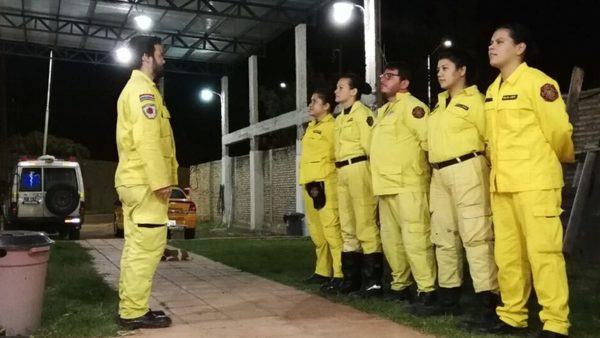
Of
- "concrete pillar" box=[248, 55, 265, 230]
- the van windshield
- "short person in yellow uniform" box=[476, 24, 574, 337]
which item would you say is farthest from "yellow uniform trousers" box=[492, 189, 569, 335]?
"concrete pillar" box=[248, 55, 265, 230]

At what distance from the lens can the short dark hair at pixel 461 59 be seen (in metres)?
4.75

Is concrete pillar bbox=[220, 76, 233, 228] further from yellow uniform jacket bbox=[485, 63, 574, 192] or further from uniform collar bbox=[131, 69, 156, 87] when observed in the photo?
yellow uniform jacket bbox=[485, 63, 574, 192]

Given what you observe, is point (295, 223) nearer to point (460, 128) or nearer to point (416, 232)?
point (416, 232)

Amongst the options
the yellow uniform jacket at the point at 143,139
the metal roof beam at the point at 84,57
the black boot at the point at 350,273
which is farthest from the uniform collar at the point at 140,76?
the metal roof beam at the point at 84,57

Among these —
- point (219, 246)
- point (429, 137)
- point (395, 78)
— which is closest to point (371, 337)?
point (429, 137)

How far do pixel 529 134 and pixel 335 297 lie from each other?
241 centimetres

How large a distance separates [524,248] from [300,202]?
39.6ft

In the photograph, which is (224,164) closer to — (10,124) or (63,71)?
(63,71)

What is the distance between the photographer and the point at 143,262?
14.6 feet

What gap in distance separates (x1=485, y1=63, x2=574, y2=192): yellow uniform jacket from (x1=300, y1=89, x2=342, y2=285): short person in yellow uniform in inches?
86.3

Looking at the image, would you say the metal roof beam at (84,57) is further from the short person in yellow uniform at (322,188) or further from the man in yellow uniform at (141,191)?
the man in yellow uniform at (141,191)

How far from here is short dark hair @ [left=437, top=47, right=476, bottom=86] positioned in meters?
4.75

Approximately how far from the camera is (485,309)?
434 centimetres

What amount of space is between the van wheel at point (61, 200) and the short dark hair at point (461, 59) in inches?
471
